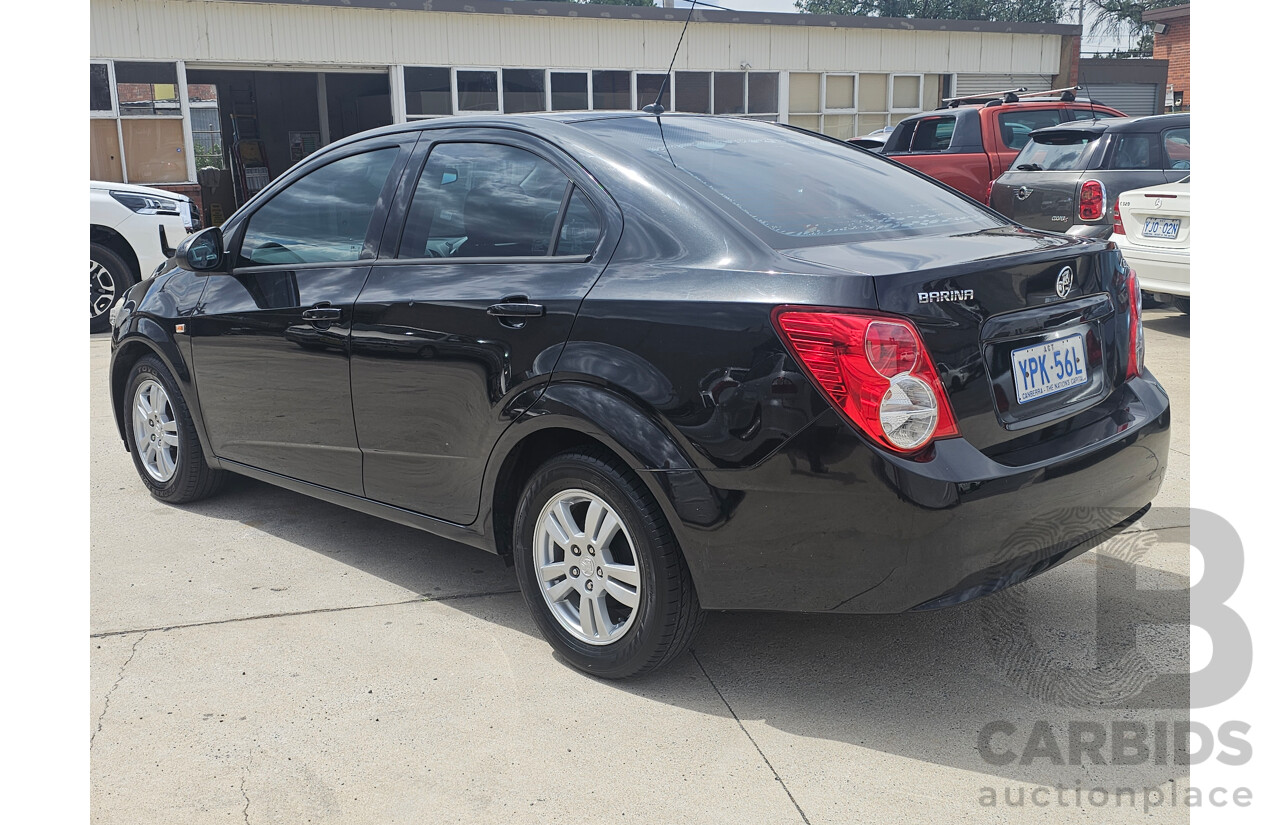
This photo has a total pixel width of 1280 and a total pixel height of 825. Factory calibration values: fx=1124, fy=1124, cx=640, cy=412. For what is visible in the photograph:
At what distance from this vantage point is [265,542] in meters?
4.62

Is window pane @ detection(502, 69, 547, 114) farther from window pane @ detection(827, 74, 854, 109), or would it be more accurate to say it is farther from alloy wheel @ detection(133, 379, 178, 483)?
alloy wheel @ detection(133, 379, 178, 483)

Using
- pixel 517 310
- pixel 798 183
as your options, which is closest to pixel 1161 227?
pixel 798 183

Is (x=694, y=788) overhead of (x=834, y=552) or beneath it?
beneath

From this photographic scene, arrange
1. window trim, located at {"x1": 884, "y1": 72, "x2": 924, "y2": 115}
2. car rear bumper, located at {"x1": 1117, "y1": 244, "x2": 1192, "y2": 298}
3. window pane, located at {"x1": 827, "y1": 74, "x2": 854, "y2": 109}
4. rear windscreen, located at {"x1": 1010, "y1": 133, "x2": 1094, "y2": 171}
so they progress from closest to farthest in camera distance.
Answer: car rear bumper, located at {"x1": 1117, "y1": 244, "x2": 1192, "y2": 298}, rear windscreen, located at {"x1": 1010, "y1": 133, "x2": 1094, "y2": 171}, window pane, located at {"x1": 827, "y1": 74, "x2": 854, "y2": 109}, window trim, located at {"x1": 884, "y1": 72, "x2": 924, "y2": 115}

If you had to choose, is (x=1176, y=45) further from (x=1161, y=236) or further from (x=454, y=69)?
(x=1161, y=236)

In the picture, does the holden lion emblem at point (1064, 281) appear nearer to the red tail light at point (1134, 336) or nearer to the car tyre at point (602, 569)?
the red tail light at point (1134, 336)

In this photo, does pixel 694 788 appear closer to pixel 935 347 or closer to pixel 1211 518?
pixel 935 347

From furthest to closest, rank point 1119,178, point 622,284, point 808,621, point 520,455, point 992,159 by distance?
point 992,159 < point 1119,178 < point 808,621 < point 520,455 < point 622,284

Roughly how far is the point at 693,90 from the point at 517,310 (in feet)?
68.4

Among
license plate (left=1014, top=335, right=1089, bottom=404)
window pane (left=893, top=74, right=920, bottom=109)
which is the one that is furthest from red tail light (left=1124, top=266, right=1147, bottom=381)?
window pane (left=893, top=74, right=920, bottom=109)

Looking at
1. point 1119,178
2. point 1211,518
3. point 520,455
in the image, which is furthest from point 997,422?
point 1119,178

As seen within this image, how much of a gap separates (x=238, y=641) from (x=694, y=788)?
1.71 metres

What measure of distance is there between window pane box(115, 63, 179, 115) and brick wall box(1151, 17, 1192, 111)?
29.0 meters

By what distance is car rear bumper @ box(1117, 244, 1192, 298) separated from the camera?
329 inches
